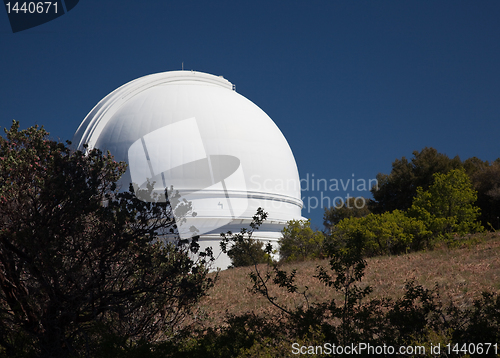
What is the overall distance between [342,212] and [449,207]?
16780mm

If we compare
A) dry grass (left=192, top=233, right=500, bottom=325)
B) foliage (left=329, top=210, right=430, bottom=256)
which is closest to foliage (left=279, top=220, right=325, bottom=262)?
foliage (left=329, top=210, right=430, bottom=256)

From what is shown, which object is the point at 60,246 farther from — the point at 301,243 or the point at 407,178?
the point at 407,178

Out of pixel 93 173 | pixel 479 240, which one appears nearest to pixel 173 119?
pixel 479 240

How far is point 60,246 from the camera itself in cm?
516

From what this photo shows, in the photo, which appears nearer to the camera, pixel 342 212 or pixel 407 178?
pixel 407 178

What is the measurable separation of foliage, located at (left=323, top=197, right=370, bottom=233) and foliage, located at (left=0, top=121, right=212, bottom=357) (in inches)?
1143

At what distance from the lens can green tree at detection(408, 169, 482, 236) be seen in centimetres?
1742

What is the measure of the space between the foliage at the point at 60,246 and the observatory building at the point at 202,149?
12.8m

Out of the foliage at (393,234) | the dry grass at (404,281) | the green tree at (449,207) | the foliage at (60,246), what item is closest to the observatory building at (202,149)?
the foliage at (393,234)

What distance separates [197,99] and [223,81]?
4.41 meters

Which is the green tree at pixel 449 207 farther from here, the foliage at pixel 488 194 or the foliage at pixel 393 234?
the foliage at pixel 488 194

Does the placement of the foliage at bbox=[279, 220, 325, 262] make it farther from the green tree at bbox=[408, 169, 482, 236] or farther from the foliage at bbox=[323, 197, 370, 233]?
the foliage at bbox=[323, 197, 370, 233]

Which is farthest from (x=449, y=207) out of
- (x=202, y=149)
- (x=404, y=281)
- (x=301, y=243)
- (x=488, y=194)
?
(x=202, y=149)

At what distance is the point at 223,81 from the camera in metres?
27.4
